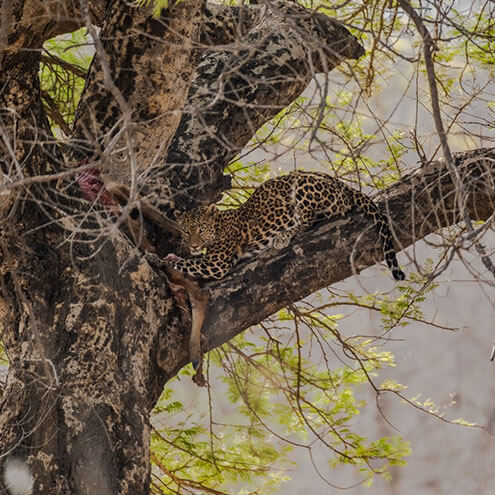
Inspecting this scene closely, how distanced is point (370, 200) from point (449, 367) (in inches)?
448

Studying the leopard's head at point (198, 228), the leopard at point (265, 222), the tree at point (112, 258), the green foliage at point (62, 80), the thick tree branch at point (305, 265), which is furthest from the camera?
the green foliage at point (62, 80)

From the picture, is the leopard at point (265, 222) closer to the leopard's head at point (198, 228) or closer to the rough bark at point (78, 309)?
the leopard's head at point (198, 228)

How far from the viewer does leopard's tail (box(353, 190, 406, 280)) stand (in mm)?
4789

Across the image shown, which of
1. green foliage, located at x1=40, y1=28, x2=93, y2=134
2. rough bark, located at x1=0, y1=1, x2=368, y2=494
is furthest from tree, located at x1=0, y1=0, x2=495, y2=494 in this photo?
green foliage, located at x1=40, y1=28, x2=93, y2=134

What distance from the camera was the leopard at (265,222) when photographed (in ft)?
16.3

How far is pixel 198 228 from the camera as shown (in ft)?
17.0

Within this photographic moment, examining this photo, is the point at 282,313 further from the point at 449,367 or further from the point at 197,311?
the point at 449,367

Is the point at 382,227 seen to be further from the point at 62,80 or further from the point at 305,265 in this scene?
the point at 62,80

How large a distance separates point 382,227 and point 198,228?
43.3 inches

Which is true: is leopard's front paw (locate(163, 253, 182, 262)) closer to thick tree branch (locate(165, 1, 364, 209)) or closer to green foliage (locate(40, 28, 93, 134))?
thick tree branch (locate(165, 1, 364, 209))

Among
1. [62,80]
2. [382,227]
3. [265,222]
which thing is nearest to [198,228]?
[265,222]

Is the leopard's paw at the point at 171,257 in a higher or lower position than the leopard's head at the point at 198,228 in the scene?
lower

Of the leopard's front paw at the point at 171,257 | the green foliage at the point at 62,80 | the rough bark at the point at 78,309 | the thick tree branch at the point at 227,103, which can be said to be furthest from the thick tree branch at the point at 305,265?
the green foliage at the point at 62,80

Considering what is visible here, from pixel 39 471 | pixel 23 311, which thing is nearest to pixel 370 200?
pixel 23 311
